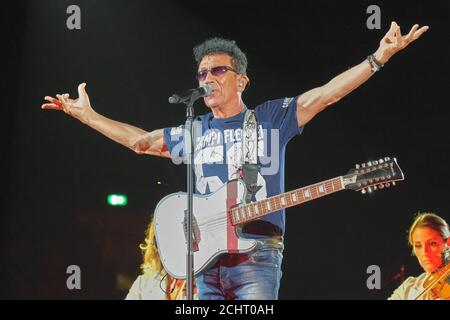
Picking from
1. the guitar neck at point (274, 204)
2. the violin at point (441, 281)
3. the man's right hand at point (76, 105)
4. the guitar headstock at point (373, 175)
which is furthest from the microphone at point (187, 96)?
the violin at point (441, 281)

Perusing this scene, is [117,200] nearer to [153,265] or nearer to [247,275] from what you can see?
[153,265]

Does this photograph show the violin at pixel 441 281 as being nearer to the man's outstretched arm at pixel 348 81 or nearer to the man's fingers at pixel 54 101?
the man's outstretched arm at pixel 348 81

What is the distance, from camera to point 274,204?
4.53m

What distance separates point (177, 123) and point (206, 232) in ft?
2.78

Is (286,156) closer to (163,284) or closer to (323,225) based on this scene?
(323,225)

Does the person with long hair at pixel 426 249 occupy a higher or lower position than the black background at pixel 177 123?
lower

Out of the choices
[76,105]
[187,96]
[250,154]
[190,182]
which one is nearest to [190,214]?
[190,182]

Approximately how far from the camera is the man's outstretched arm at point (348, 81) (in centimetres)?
460

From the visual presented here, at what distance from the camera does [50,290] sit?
16.5 ft

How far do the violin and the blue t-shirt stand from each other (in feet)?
3.20

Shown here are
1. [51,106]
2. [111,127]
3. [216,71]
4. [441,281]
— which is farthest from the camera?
[51,106]

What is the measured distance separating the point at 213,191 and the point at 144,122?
2.59 feet

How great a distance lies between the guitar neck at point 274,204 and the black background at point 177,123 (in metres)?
0.10

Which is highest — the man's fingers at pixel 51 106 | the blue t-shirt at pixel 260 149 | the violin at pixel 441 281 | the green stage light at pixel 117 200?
the man's fingers at pixel 51 106
